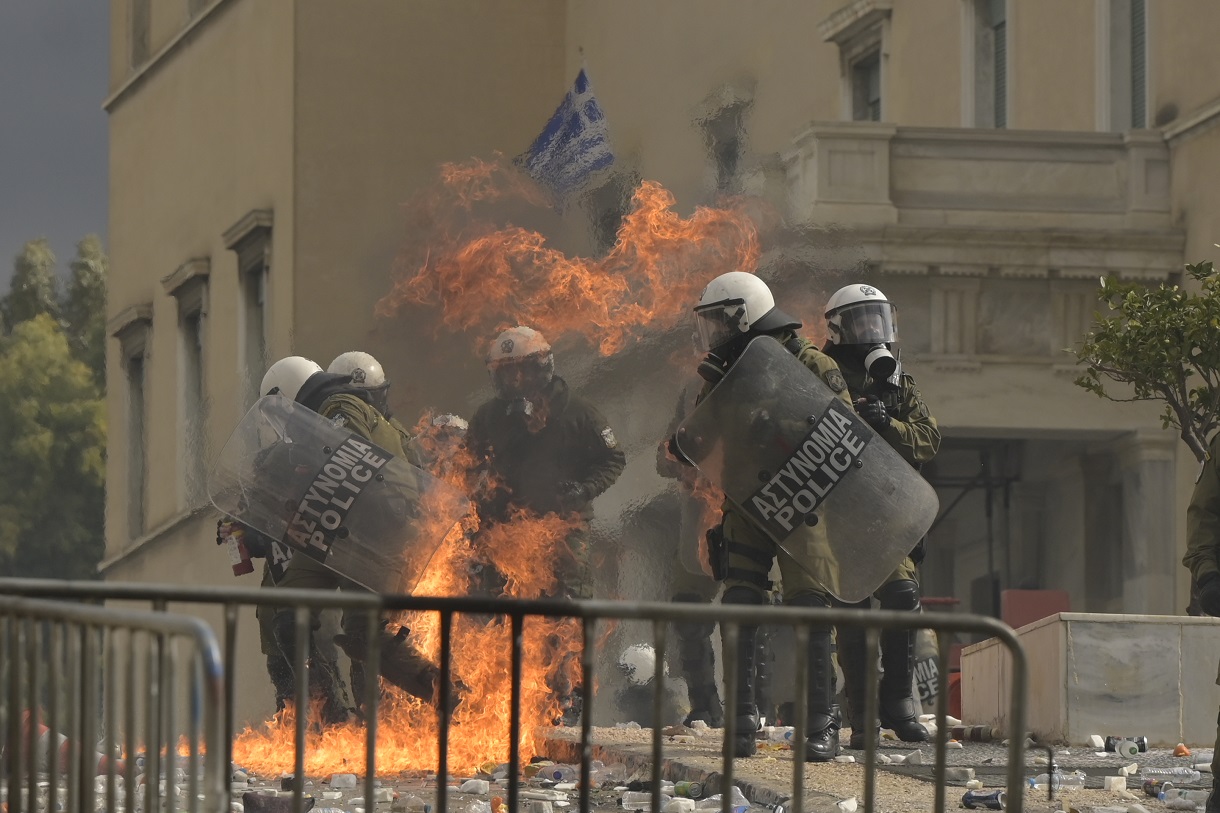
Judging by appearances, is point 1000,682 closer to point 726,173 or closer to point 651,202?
point 651,202

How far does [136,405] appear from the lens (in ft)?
116

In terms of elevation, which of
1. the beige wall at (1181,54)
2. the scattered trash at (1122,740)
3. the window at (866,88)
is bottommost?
the scattered trash at (1122,740)

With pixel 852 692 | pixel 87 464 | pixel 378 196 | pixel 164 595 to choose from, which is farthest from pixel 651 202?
pixel 87 464

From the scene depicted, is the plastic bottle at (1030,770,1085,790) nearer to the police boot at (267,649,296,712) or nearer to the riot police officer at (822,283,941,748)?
the riot police officer at (822,283,941,748)

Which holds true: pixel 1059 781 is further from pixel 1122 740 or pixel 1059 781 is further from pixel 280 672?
pixel 280 672

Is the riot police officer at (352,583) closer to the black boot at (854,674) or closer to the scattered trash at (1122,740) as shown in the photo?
the black boot at (854,674)

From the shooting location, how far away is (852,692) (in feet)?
35.8

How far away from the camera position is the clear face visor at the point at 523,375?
13531 mm

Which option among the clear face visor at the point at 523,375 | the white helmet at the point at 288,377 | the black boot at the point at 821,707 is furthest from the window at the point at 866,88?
the black boot at the point at 821,707

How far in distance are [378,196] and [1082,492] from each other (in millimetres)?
9963

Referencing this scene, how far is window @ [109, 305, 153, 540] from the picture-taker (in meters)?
34.4

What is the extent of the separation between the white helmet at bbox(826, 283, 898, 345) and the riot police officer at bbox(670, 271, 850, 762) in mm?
391

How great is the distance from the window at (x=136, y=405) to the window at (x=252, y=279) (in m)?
4.09

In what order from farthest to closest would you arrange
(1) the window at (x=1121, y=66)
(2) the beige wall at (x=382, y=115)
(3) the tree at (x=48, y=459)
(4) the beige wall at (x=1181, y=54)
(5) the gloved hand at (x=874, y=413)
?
(3) the tree at (x=48, y=459) → (2) the beige wall at (x=382, y=115) → (1) the window at (x=1121, y=66) → (4) the beige wall at (x=1181, y=54) → (5) the gloved hand at (x=874, y=413)
